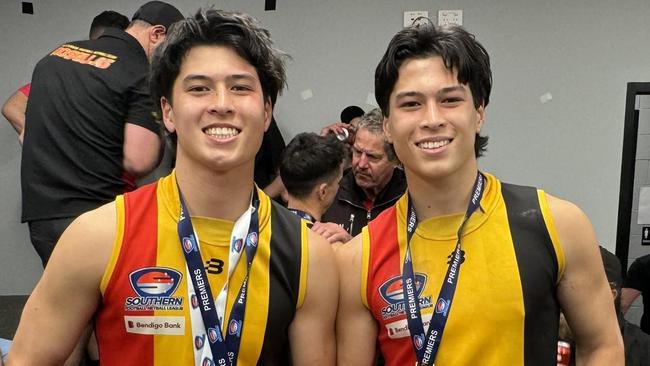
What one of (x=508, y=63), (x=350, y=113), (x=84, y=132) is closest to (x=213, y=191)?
(x=84, y=132)

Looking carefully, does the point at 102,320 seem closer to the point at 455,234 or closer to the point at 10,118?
the point at 455,234

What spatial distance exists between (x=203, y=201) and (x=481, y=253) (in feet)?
2.12

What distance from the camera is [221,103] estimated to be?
5.06 ft

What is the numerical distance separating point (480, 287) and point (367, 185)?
6.29 feet

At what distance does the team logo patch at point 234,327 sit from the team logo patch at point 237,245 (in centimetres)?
15

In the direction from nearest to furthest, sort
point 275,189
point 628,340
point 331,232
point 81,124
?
point 331,232
point 81,124
point 628,340
point 275,189

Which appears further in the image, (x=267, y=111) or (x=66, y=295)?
(x=267, y=111)

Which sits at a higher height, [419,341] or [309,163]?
[309,163]

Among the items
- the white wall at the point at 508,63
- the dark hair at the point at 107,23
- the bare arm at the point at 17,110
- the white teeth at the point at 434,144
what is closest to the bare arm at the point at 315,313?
Result: the white teeth at the point at 434,144

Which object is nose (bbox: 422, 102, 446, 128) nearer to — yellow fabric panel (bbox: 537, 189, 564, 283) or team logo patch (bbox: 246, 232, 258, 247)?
yellow fabric panel (bbox: 537, 189, 564, 283)

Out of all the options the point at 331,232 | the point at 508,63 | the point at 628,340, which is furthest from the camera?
the point at 508,63

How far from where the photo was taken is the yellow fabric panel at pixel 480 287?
5.21 feet

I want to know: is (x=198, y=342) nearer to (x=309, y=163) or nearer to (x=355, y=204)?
(x=309, y=163)

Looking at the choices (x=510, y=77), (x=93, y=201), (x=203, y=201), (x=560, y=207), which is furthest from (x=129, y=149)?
(x=510, y=77)
